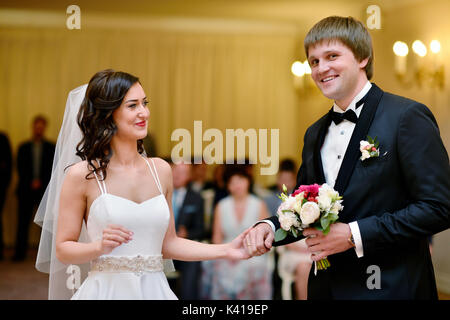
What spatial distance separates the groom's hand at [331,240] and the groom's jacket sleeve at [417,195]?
7cm

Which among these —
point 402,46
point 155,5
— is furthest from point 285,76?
point 402,46

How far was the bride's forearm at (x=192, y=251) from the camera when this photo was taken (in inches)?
100

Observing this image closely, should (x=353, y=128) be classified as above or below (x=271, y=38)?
below

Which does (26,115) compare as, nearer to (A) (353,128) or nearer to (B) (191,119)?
(B) (191,119)

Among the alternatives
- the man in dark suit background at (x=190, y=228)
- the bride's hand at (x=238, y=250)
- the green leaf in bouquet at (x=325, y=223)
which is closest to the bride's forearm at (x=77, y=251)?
the bride's hand at (x=238, y=250)

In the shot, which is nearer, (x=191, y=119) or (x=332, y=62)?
(x=332, y=62)

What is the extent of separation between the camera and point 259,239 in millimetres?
2504

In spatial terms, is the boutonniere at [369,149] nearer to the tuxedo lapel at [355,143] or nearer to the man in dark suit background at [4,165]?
the tuxedo lapel at [355,143]

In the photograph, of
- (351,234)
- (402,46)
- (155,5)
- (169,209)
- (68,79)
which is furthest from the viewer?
(68,79)

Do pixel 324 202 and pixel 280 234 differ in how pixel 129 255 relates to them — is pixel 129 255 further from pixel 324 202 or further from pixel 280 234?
pixel 324 202

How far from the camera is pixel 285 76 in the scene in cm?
1002

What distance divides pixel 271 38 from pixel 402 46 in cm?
398

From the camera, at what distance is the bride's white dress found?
231 centimetres

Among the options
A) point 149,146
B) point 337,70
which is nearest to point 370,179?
point 337,70
